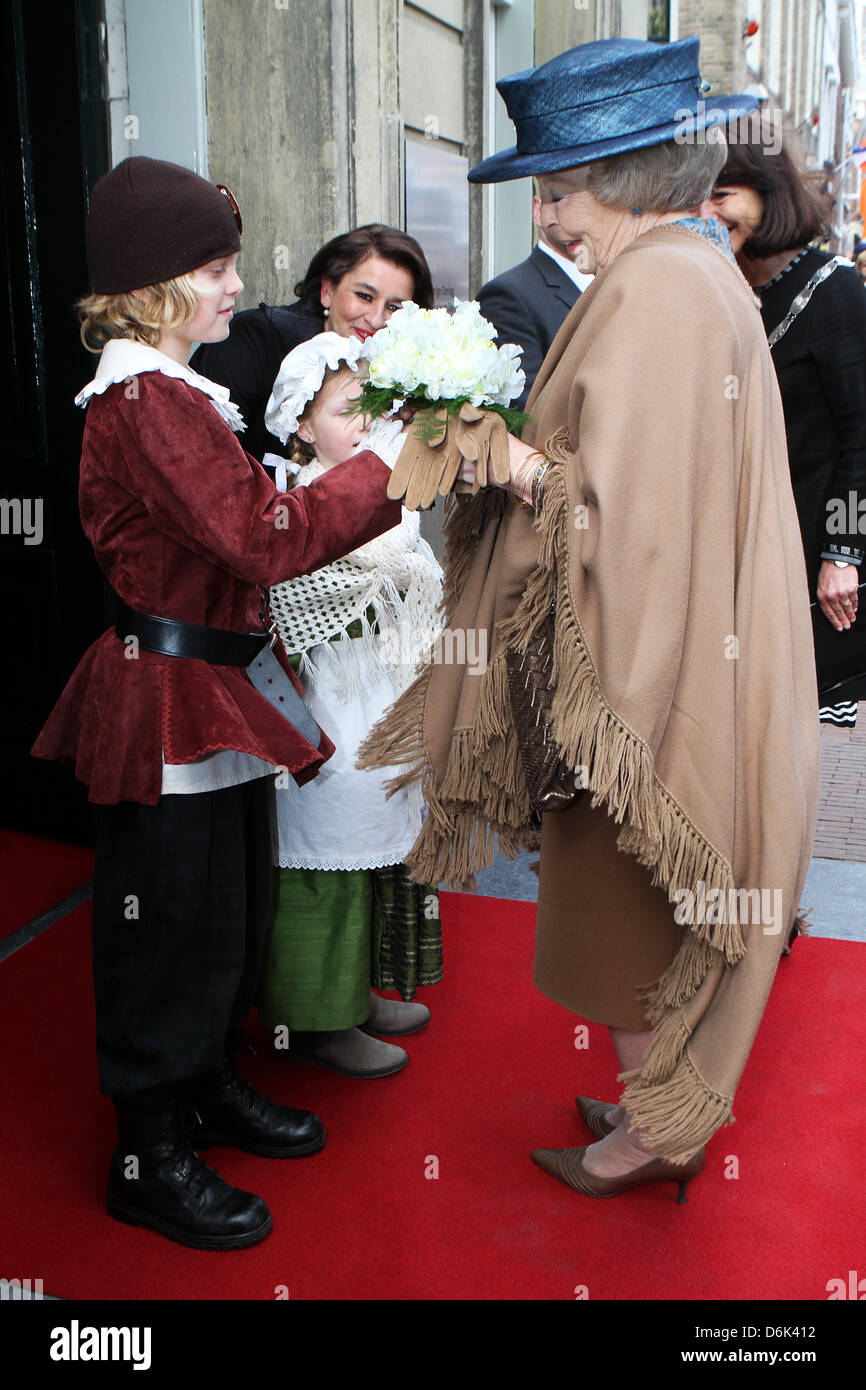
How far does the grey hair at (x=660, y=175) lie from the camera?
200cm

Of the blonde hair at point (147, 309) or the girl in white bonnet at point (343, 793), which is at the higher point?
the blonde hair at point (147, 309)

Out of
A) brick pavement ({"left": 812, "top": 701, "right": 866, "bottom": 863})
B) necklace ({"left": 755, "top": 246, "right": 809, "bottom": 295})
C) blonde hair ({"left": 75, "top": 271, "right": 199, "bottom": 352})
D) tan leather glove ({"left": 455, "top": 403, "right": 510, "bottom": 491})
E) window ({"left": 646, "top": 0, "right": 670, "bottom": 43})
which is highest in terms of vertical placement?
window ({"left": 646, "top": 0, "right": 670, "bottom": 43})

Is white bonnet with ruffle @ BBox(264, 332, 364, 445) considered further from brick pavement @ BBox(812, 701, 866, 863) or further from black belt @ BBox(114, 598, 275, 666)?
brick pavement @ BBox(812, 701, 866, 863)

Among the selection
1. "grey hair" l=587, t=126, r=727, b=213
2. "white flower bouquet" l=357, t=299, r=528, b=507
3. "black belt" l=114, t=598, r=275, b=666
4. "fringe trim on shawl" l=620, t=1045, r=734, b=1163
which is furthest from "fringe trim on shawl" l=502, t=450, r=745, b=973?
"black belt" l=114, t=598, r=275, b=666

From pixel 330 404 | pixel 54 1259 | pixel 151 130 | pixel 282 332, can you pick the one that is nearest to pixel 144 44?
pixel 151 130

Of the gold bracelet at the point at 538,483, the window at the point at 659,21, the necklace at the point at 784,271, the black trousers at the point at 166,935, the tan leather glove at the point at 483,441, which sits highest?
the window at the point at 659,21

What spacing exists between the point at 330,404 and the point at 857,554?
1652mm

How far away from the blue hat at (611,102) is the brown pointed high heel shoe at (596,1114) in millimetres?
1941

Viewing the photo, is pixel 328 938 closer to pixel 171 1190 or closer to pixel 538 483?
pixel 171 1190

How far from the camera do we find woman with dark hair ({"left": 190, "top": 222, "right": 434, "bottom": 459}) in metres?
3.22

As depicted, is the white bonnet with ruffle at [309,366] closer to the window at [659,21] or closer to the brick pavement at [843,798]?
the brick pavement at [843,798]

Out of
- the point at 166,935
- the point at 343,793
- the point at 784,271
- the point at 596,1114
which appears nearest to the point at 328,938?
the point at 343,793

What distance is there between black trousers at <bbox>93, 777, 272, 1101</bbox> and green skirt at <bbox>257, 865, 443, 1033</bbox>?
332 mm

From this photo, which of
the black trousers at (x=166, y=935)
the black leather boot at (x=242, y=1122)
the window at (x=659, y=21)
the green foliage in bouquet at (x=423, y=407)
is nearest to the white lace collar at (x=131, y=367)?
the green foliage in bouquet at (x=423, y=407)
